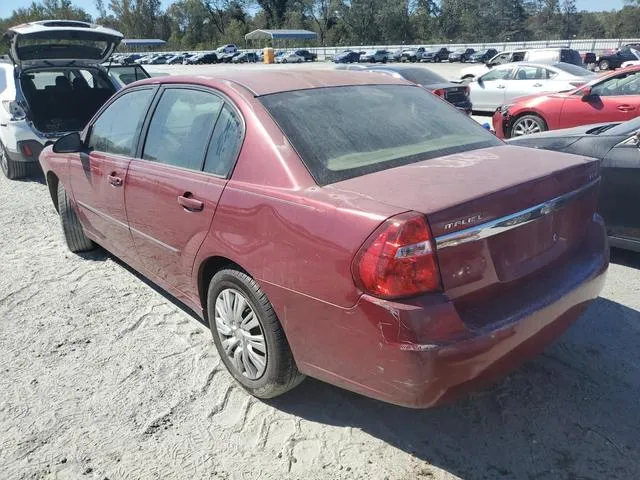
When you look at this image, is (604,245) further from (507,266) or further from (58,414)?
(58,414)

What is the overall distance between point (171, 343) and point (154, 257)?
1.83 ft

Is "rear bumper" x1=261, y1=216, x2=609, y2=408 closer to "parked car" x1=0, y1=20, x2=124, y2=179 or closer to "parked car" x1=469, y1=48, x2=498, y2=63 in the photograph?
"parked car" x1=0, y1=20, x2=124, y2=179

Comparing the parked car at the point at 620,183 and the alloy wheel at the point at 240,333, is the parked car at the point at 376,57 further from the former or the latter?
Result: the alloy wheel at the point at 240,333

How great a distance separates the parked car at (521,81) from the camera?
1290cm

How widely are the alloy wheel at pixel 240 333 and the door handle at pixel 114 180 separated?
4.14 feet

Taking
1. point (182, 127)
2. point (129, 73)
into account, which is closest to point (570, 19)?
point (129, 73)

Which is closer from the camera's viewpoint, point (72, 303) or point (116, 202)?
point (116, 202)

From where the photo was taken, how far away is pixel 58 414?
9.48ft

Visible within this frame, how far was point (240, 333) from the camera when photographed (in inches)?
114

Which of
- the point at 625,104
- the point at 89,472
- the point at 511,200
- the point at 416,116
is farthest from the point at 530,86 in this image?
the point at 89,472

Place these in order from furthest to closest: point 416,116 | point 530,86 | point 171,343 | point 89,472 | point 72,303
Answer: point 530,86, point 72,303, point 171,343, point 416,116, point 89,472

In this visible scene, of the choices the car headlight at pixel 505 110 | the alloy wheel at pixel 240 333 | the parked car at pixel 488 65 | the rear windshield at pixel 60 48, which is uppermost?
the rear windshield at pixel 60 48

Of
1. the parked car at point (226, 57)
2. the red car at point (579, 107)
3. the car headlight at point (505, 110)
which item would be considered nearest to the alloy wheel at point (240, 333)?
the red car at point (579, 107)

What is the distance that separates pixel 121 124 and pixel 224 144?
1422 mm
